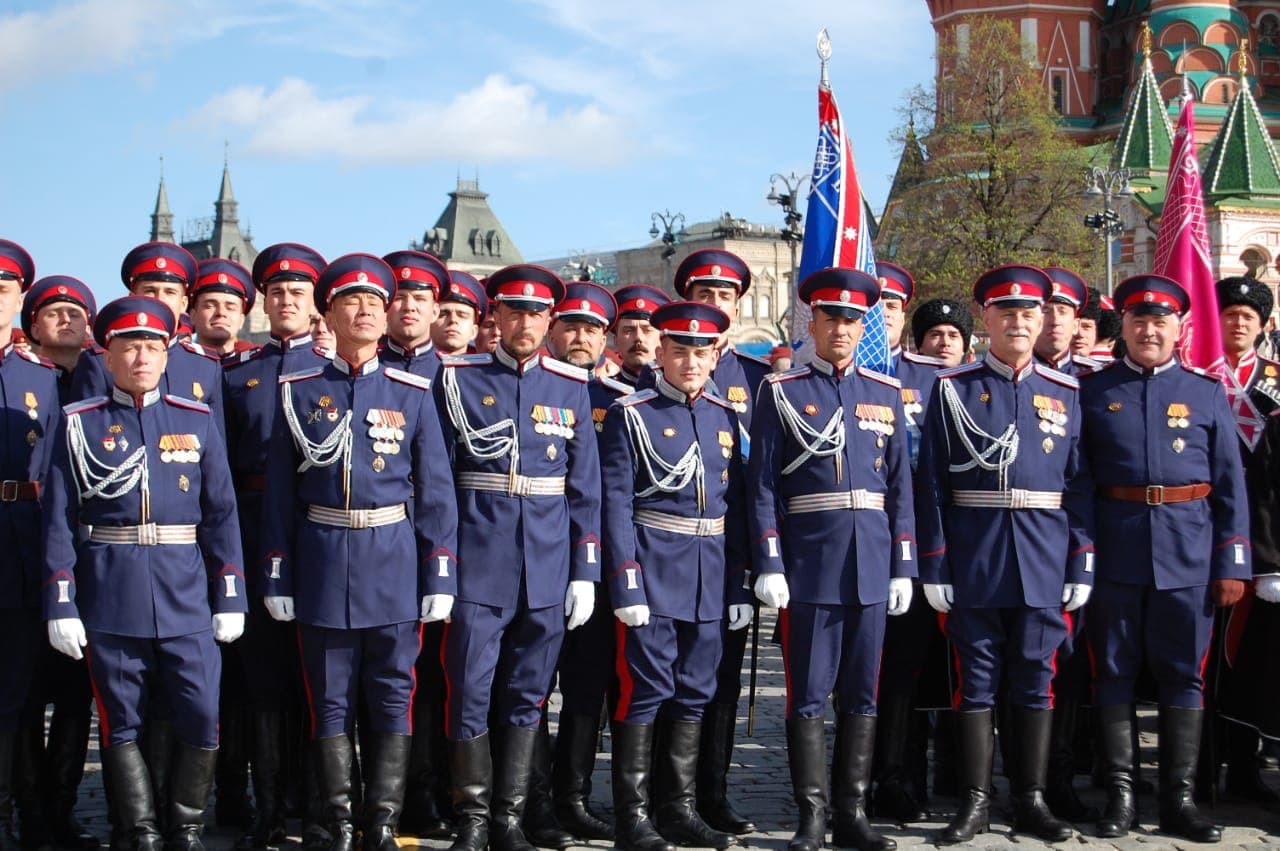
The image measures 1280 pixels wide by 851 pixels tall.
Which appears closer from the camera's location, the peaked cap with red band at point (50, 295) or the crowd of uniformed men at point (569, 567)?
the crowd of uniformed men at point (569, 567)

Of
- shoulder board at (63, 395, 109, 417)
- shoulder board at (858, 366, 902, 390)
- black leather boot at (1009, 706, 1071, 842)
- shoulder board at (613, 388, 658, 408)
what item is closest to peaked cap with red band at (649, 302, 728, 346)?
shoulder board at (613, 388, 658, 408)

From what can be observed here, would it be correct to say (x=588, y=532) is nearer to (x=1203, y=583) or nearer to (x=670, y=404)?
(x=670, y=404)

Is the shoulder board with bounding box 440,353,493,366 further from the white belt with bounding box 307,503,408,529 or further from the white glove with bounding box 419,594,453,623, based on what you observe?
the white glove with bounding box 419,594,453,623

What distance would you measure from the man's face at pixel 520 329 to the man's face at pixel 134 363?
1.38 m

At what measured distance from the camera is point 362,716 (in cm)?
628

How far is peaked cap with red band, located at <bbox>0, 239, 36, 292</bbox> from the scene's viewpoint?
6.56 metres

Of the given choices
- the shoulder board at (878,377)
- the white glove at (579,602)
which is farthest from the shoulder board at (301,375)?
the shoulder board at (878,377)

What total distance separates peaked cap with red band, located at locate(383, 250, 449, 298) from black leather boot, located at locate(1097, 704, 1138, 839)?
Result: 11.1ft

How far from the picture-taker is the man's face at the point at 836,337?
6586 millimetres

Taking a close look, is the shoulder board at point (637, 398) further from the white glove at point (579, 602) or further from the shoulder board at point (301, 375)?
the shoulder board at point (301, 375)

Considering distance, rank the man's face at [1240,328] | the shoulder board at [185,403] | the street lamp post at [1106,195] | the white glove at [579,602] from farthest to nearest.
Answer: the street lamp post at [1106,195] < the man's face at [1240,328] < the white glove at [579,602] < the shoulder board at [185,403]

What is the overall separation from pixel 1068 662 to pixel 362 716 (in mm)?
3059

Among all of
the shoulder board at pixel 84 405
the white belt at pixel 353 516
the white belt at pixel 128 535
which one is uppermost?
the shoulder board at pixel 84 405

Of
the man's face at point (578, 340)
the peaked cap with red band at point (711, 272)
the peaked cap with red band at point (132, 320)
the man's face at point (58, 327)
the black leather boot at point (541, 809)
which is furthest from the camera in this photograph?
the peaked cap with red band at point (711, 272)
